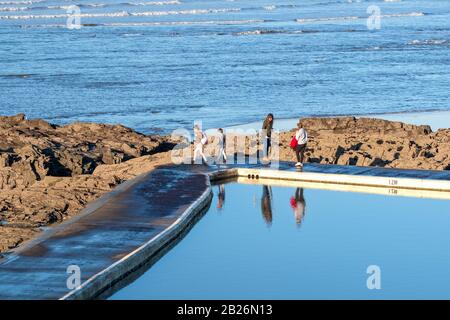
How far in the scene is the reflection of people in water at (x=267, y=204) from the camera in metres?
20.8

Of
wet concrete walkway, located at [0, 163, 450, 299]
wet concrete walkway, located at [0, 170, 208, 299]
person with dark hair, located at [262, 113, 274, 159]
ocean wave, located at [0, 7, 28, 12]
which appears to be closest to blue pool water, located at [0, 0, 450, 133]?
person with dark hair, located at [262, 113, 274, 159]

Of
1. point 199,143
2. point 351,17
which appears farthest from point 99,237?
point 351,17

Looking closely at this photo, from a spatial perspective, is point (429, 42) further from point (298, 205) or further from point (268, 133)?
point (298, 205)

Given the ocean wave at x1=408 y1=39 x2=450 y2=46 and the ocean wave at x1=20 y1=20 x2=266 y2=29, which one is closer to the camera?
the ocean wave at x1=408 y1=39 x2=450 y2=46

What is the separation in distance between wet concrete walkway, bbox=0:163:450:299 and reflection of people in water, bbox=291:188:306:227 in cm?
145

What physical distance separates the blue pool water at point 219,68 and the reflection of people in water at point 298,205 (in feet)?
43.0

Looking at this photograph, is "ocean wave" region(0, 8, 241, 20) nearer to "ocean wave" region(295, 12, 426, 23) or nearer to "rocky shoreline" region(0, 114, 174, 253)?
"ocean wave" region(295, 12, 426, 23)

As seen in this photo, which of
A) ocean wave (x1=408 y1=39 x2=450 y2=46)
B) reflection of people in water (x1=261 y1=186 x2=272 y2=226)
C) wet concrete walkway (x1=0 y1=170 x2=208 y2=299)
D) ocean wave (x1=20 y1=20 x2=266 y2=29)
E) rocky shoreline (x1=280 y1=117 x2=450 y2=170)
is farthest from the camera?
ocean wave (x1=20 y1=20 x2=266 y2=29)

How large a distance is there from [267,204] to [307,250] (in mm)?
Answer: 3801

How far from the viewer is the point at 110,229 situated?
1881cm

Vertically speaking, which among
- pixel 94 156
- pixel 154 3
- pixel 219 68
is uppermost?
pixel 154 3

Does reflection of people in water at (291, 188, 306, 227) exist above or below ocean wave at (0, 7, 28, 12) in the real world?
below

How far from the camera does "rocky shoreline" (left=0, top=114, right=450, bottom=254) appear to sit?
21.8 meters
